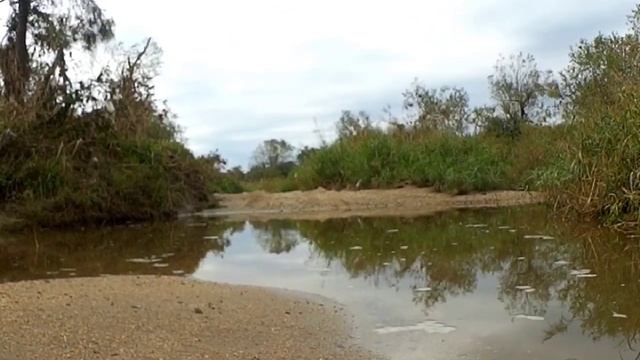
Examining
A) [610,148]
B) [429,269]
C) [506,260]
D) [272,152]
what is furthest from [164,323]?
[272,152]

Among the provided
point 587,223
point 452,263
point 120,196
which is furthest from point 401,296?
point 120,196

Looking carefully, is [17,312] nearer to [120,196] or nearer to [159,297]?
[159,297]

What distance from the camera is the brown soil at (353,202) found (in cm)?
1959

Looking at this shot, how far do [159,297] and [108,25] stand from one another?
16.1 meters

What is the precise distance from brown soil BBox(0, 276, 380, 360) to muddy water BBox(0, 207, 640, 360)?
0.46 metres

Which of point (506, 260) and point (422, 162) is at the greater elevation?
point (422, 162)

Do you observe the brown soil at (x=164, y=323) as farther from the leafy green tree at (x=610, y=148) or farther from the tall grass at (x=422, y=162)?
the tall grass at (x=422, y=162)

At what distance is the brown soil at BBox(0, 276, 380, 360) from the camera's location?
452 cm

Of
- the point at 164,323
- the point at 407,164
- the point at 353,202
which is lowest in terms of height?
the point at 164,323

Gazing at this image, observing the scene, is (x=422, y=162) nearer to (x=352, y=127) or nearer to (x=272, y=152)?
(x=352, y=127)

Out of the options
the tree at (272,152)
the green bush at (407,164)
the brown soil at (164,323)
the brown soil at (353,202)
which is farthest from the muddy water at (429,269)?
Result: the tree at (272,152)

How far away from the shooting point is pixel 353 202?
21.3m

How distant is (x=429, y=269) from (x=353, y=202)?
13078mm

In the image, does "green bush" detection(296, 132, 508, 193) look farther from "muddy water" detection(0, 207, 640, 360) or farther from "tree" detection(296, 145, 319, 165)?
"muddy water" detection(0, 207, 640, 360)
